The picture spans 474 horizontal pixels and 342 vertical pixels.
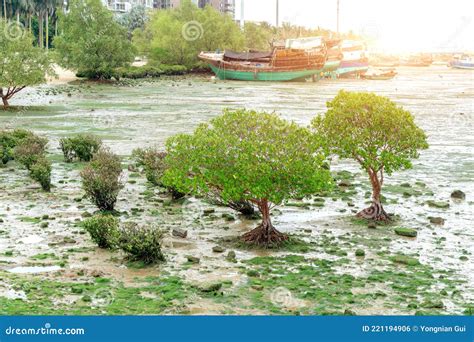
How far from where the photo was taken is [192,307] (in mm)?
12609

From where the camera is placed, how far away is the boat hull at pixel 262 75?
8969 cm

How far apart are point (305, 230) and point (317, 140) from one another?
2.15 meters

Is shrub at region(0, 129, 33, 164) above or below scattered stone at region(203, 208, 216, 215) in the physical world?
above

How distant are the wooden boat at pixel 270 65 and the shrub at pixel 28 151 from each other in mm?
63346

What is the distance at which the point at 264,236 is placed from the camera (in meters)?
16.9

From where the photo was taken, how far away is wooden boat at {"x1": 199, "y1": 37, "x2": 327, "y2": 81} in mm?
89375

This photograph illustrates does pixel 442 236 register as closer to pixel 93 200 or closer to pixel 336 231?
pixel 336 231

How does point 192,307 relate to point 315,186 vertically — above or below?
below

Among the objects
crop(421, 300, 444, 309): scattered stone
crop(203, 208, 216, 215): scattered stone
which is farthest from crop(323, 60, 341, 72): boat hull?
crop(421, 300, 444, 309): scattered stone

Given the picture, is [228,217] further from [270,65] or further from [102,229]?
[270,65]

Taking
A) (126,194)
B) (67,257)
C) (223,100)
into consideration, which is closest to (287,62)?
(223,100)

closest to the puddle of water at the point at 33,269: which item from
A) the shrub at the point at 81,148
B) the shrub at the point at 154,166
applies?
the shrub at the point at 154,166

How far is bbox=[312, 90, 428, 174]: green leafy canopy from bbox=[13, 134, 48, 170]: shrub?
392 inches

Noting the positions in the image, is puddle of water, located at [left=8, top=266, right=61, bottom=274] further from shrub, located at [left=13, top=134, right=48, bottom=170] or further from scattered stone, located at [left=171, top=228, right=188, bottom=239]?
shrub, located at [left=13, top=134, right=48, bottom=170]
